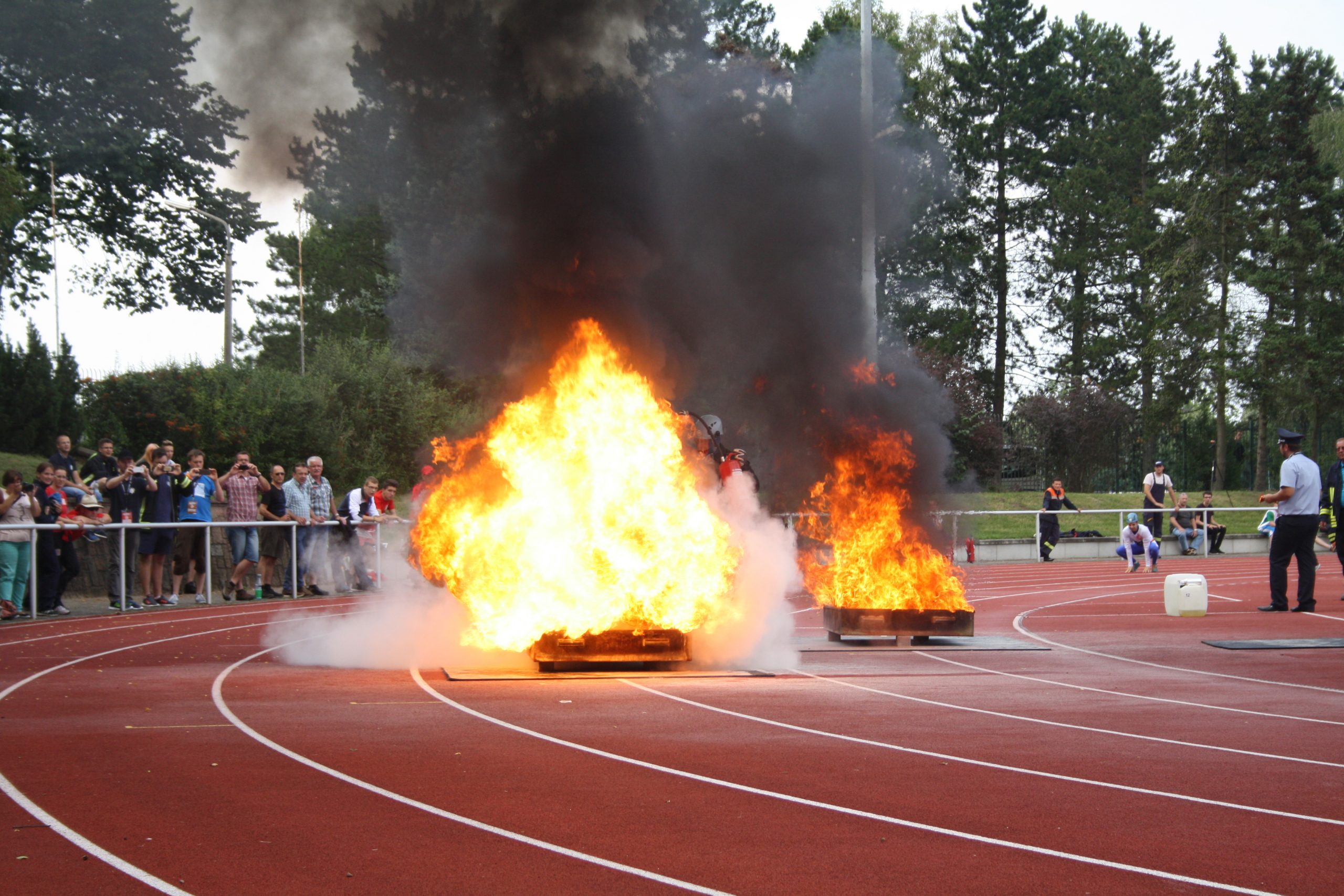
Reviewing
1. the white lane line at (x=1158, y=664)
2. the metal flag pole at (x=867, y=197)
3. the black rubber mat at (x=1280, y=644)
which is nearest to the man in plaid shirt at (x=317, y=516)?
the metal flag pole at (x=867, y=197)

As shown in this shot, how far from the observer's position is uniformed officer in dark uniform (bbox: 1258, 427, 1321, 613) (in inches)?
566

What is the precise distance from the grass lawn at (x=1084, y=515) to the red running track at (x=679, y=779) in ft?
63.0

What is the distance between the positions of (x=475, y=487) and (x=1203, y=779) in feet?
20.7

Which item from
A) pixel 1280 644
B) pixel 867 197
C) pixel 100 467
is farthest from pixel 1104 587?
pixel 100 467

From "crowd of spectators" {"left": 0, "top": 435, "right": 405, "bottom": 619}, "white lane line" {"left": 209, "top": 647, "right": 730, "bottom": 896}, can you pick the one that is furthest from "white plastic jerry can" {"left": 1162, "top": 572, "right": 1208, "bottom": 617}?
"white lane line" {"left": 209, "top": 647, "right": 730, "bottom": 896}

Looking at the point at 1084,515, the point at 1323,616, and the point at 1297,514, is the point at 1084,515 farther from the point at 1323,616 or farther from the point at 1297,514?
the point at 1297,514

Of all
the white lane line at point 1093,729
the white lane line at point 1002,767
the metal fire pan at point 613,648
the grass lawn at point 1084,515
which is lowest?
the white lane line at point 1093,729

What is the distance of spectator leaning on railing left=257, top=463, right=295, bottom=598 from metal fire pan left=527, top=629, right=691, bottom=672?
28.0 feet

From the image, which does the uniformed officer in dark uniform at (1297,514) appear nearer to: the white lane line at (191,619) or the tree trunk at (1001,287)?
the white lane line at (191,619)

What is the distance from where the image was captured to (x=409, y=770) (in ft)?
21.5

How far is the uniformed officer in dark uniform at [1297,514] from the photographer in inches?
566

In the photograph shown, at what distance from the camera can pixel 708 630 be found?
1092 centimetres

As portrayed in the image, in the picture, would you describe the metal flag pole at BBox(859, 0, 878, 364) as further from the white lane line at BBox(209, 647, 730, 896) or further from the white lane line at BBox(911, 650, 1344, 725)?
the white lane line at BBox(209, 647, 730, 896)

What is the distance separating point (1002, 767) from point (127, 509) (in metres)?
12.6
